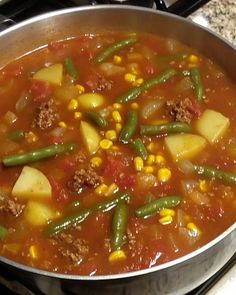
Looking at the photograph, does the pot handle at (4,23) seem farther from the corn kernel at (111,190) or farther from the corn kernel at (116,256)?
the corn kernel at (116,256)

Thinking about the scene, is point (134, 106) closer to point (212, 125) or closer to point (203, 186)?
point (212, 125)

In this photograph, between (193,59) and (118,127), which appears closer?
(118,127)

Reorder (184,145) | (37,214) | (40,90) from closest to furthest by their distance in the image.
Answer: (37,214)
(184,145)
(40,90)

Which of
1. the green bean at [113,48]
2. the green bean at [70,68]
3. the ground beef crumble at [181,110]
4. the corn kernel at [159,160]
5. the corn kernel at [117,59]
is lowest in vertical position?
the corn kernel at [159,160]

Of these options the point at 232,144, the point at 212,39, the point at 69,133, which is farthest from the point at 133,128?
the point at 212,39

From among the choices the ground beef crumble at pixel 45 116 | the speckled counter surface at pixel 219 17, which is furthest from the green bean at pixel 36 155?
the speckled counter surface at pixel 219 17

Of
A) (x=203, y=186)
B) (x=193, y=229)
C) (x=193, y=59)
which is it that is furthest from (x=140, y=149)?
(x=193, y=59)

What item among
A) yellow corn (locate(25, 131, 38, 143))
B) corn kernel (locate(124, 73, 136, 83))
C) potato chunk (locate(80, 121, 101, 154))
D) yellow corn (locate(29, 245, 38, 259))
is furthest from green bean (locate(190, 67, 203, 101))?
yellow corn (locate(29, 245, 38, 259))
